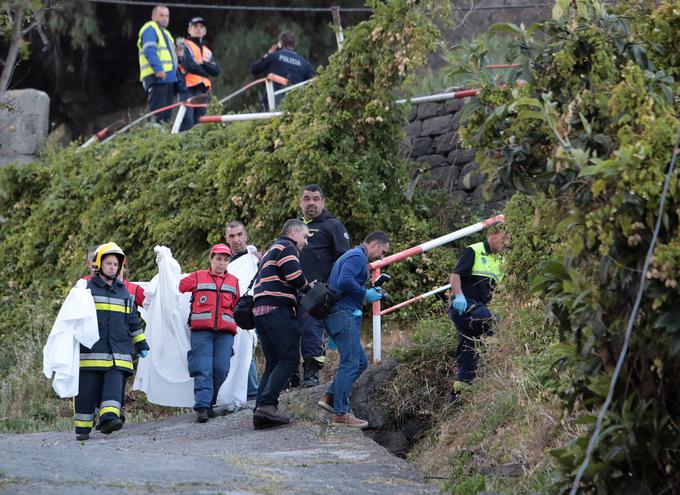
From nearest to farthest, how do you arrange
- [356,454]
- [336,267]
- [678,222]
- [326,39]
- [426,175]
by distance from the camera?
1. [678,222]
2. [356,454]
3. [336,267]
4. [426,175]
5. [326,39]

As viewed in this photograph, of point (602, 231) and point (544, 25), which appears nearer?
point (602, 231)

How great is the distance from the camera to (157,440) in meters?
9.73

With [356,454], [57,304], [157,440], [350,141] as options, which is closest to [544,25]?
[356,454]

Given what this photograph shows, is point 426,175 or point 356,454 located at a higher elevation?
point 426,175

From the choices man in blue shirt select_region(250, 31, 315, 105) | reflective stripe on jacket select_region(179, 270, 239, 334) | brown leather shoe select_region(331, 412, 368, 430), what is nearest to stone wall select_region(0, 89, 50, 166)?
man in blue shirt select_region(250, 31, 315, 105)

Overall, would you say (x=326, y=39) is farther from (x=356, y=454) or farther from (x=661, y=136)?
(x=661, y=136)

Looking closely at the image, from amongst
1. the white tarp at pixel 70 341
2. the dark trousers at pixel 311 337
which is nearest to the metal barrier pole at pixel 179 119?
the dark trousers at pixel 311 337

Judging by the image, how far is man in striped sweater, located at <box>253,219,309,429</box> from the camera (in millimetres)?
9508

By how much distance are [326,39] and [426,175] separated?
8.57 meters

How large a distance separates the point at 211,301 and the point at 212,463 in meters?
2.87

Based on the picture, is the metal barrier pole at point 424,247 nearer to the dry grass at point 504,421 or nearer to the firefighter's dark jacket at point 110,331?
the dry grass at point 504,421

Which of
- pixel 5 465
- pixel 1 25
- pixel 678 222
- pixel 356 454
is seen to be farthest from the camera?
pixel 356 454

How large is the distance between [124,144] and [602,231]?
11.1 metres

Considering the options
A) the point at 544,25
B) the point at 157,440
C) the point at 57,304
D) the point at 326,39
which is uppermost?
the point at 326,39
